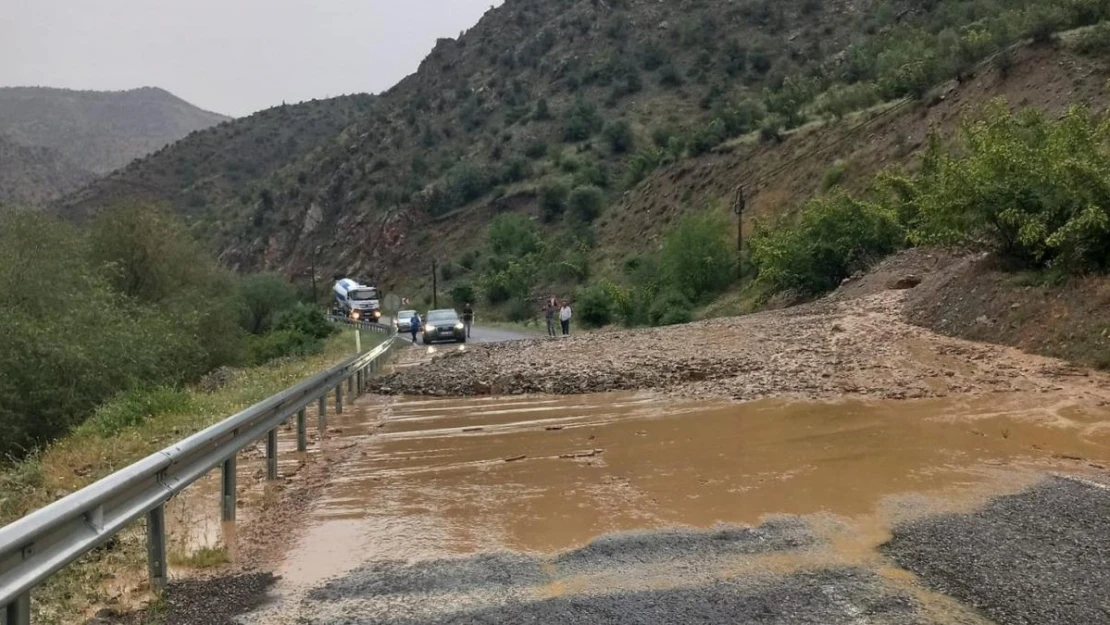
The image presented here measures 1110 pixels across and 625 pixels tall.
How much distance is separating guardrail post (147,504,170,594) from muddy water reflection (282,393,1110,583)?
750mm

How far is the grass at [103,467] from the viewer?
5.24 metres

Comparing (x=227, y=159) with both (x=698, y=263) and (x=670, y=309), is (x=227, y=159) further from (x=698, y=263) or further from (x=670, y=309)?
(x=670, y=309)

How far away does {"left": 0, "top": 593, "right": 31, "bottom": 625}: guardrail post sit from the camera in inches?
153

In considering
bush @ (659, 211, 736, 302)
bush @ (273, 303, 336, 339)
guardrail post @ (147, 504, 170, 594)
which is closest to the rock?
bush @ (659, 211, 736, 302)

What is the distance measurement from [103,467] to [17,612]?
6.33 m

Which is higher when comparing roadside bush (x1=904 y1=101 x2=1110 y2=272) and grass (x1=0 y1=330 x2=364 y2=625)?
roadside bush (x1=904 y1=101 x2=1110 y2=272)

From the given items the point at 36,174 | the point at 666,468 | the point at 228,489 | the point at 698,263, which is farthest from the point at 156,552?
the point at 36,174

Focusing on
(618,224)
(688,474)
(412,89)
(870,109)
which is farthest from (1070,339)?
(412,89)

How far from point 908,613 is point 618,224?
61397mm

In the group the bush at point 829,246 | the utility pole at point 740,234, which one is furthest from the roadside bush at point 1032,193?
the utility pole at point 740,234

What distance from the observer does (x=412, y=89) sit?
405 feet

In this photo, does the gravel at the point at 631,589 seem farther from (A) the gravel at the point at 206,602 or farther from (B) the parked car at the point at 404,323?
(B) the parked car at the point at 404,323

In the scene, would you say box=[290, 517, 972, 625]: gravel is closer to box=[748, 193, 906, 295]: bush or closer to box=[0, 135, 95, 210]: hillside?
box=[748, 193, 906, 295]: bush

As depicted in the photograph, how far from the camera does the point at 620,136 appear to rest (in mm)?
80625
